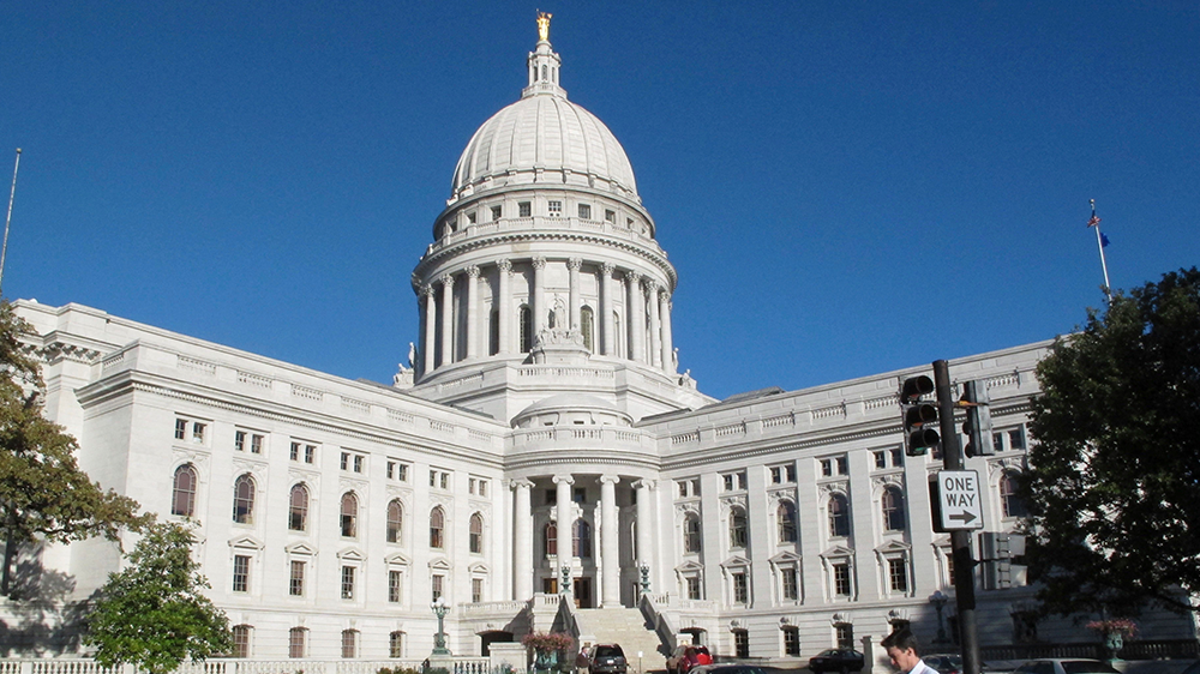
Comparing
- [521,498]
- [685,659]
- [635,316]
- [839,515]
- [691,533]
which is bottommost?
[685,659]

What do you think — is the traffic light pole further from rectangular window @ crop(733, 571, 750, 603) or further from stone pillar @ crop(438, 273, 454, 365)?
stone pillar @ crop(438, 273, 454, 365)

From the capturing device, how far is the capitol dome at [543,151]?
331 feet

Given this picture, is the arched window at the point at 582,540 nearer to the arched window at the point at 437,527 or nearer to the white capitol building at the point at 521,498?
the white capitol building at the point at 521,498

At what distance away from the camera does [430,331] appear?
98062 millimetres

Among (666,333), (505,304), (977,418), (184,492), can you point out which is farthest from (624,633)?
(977,418)

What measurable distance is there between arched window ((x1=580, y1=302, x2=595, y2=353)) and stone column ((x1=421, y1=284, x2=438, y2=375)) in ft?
43.3

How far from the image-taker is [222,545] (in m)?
56.8

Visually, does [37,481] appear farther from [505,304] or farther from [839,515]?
[505,304]

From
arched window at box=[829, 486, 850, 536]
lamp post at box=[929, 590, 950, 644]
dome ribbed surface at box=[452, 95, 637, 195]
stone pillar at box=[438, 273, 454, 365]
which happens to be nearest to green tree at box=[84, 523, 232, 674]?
arched window at box=[829, 486, 850, 536]

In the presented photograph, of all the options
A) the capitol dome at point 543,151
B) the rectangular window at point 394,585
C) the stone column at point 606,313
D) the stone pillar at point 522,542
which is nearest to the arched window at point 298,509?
the rectangular window at point 394,585

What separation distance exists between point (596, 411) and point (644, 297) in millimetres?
23893

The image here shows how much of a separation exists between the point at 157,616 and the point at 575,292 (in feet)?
181

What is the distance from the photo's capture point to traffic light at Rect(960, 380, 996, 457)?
1789cm

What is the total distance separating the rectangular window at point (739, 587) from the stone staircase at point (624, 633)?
810cm
